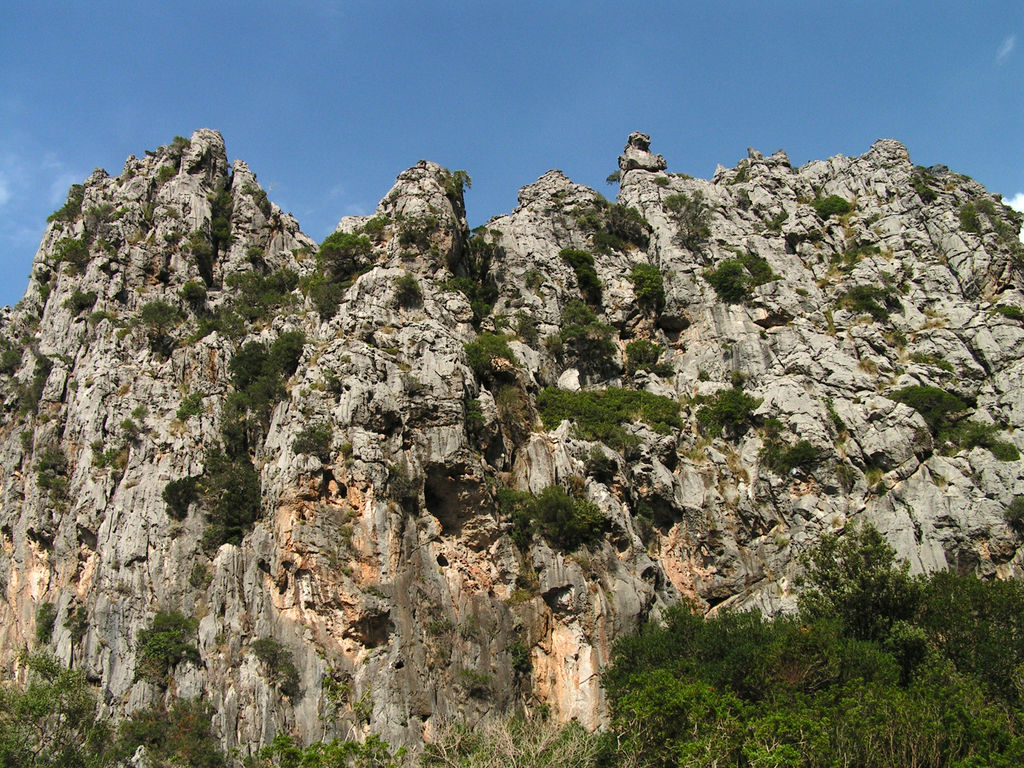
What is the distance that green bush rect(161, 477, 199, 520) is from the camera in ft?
136

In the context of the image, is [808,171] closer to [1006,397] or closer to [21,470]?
[1006,397]

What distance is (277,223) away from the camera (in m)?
61.9

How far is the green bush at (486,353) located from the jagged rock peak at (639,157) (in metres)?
33.2

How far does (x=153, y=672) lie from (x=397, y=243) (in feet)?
97.1

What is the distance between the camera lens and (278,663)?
31734mm

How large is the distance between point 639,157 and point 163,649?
58368mm

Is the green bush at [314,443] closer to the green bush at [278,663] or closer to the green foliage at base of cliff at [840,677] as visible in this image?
the green bush at [278,663]

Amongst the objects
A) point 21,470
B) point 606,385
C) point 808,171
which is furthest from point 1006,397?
point 21,470

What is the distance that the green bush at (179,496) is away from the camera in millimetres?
41500

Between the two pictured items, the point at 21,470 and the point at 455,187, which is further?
the point at 455,187

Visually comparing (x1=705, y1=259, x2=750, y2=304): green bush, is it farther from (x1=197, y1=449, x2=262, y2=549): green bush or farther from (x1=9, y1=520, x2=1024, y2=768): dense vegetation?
(x1=197, y1=449, x2=262, y2=549): green bush

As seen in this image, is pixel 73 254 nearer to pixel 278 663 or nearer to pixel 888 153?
pixel 278 663

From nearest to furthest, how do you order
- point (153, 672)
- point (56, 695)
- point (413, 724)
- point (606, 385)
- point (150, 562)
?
point (413, 724), point (56, 695), point (153, 672), point (150, 562), point (606, 385)

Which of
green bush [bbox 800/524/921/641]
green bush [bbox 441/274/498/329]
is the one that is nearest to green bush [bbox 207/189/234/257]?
green bush [bbox 441/274/498/329]
